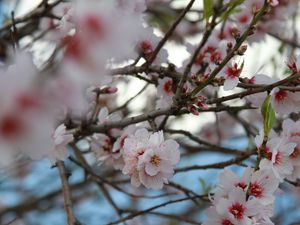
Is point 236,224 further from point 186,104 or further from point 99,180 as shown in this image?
point 99,180

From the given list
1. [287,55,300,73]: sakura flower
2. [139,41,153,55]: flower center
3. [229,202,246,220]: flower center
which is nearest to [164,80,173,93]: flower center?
[139,41,153,55]: flower center

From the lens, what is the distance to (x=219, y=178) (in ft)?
5.15

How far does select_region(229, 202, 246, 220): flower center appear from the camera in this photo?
1.45 meters

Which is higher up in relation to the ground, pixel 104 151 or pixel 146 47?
pixel 146 47

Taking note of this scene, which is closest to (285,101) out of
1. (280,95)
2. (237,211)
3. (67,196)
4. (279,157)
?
(280,95)

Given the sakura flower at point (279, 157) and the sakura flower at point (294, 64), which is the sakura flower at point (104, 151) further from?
the sakura flower at point (294, 64)

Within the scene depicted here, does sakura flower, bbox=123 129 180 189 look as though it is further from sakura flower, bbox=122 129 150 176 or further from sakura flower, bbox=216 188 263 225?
sakura flower, bbox=216 188 263 225

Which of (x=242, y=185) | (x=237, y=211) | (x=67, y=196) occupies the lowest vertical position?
(x=237, y=211)

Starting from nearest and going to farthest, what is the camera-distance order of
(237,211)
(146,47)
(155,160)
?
(237,211)
(155,160)
(146,47)

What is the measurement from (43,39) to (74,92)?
2052 millimetres

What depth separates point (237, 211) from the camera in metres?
1.46

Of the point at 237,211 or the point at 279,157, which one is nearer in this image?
the point at 237,211

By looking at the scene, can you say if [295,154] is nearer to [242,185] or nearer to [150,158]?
[242,185]

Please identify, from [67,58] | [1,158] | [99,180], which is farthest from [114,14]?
[99,180]
